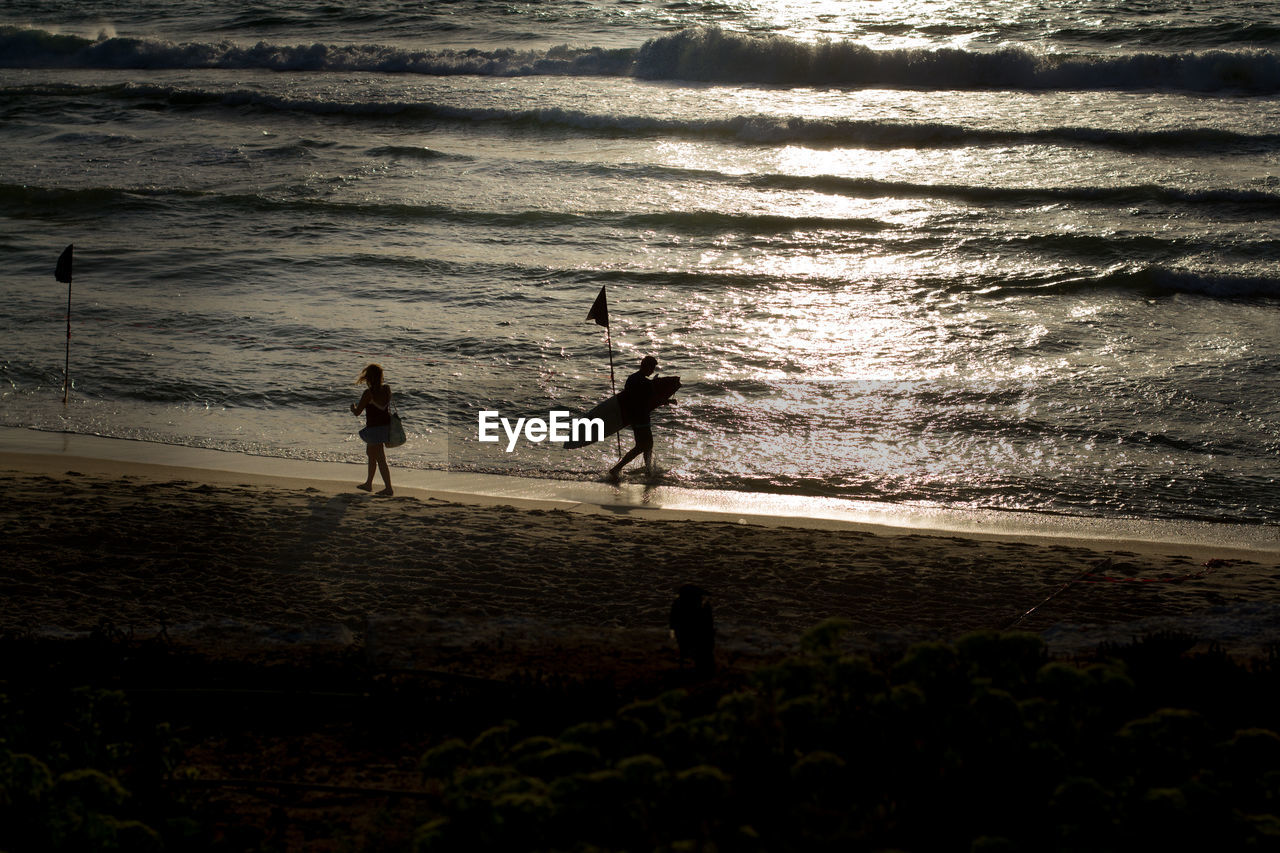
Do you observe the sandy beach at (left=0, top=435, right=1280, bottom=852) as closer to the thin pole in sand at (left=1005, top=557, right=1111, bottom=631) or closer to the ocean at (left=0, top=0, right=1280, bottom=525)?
the thin pole in sand at (left=1005, top=557, right=1111, bottom=631)

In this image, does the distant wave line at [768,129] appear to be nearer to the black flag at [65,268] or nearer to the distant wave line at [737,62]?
the distant wave line at [737,62]

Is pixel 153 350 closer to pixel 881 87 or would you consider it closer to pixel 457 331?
pixel 457 331

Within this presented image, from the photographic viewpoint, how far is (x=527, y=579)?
820 centimetres

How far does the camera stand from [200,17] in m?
43.7

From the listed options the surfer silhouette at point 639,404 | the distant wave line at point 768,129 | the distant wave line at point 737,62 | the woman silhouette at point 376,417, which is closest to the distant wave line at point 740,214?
the distant wave line at point 768,129

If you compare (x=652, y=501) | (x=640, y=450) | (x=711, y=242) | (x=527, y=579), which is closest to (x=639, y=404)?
(x=640, y=450)

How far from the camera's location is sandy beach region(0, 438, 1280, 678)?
699 centimetres

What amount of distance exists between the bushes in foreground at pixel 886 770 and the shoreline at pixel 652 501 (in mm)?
4863

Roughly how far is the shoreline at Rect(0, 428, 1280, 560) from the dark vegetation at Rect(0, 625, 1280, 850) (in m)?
3.91

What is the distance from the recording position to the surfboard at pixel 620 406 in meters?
11.5

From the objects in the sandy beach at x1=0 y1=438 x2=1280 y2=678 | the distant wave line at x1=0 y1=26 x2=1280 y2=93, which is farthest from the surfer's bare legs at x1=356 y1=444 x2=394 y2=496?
the distant wave line at x1=0 y1=26 x2=1280 y2=93

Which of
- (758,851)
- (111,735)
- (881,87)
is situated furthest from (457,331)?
(881,87)

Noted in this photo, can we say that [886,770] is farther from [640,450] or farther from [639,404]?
[640,450]

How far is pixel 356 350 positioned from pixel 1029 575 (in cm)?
1018
